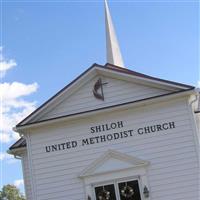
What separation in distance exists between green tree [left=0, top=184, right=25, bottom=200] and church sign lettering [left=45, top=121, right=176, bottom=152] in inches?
2212

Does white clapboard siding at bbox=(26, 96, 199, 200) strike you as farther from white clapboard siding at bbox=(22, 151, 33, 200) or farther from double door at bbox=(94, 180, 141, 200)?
white clapboard siding at bbox=(22, 151, 33, 200)

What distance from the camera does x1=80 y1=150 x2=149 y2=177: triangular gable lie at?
14617mm

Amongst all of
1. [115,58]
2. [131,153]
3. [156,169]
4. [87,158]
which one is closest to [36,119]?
[87,158]

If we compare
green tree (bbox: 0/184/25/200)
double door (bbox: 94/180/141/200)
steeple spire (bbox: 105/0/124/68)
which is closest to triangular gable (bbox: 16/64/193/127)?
double door (bbox: 94/180/141/200)

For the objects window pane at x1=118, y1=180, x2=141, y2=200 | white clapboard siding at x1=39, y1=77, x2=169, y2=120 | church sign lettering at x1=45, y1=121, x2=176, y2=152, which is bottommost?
window pane at x1=118, y1=180, x2=141, y2=200

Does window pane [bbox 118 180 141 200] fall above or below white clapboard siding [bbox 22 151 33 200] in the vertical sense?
below

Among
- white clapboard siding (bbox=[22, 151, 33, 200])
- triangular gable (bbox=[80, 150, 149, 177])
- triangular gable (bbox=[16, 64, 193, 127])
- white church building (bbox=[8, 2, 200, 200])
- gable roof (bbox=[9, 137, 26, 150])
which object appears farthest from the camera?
gable roof (bbox=[9, 137, 26, 150])

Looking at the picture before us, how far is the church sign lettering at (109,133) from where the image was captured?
14646 mm

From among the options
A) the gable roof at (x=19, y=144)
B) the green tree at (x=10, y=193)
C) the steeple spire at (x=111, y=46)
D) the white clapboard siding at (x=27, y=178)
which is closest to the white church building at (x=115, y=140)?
the white clapboard siding at (x=27, y=178)

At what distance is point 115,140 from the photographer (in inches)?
585

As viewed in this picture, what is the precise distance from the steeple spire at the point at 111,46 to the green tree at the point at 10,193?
44227 millimetres

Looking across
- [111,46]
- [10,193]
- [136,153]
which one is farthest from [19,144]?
[10,193]

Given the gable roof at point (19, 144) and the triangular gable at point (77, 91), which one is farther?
the gable roof at point (19, 144)

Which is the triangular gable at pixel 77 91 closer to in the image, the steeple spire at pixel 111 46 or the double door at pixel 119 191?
the double door at pixel 119 191
